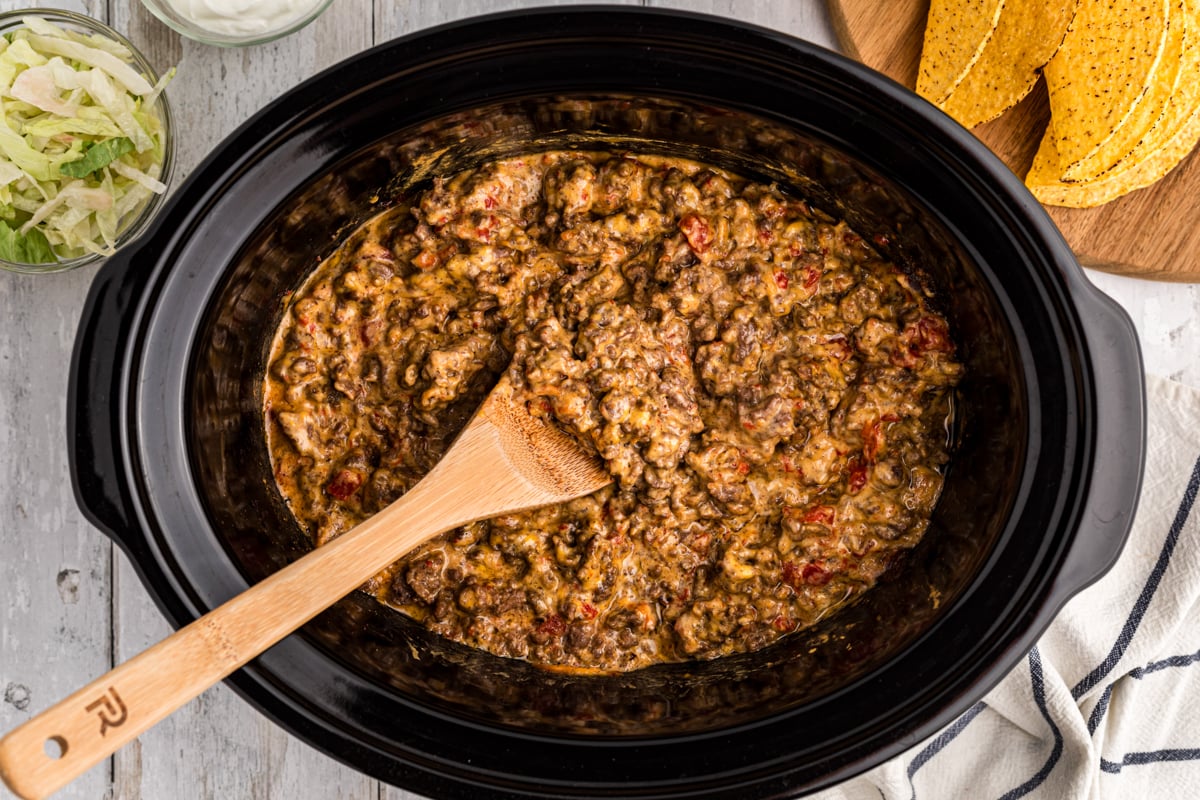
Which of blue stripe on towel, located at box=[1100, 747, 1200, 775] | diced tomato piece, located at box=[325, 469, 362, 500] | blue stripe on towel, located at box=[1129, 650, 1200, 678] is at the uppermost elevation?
diced tomato piece, located at box=[325, 469, 362, 500]

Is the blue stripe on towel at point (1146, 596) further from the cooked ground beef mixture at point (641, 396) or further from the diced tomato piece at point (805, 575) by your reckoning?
the diced tomato piece at point (805, 575)

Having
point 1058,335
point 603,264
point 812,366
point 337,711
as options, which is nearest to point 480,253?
point 603,264

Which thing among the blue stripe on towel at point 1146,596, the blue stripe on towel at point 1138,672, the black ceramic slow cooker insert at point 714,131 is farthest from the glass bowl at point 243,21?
the blue stripe on towel at point 1138,672

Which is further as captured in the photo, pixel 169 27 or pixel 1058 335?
pixel 169 27

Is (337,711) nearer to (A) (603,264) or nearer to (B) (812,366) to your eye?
(A) (603,264)

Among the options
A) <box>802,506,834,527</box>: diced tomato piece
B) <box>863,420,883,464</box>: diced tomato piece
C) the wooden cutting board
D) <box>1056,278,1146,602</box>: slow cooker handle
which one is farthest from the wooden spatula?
the wooden cutting board

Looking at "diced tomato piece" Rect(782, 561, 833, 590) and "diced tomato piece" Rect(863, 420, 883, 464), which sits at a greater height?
"diced tomato piece" Rect(863, 420, 883, 464)

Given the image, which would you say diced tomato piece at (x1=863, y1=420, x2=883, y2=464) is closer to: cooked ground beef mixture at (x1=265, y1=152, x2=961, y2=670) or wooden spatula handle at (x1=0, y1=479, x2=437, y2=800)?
cooked ground beef mixture at (x1=265, y1=152, x2=961, y2=670)
